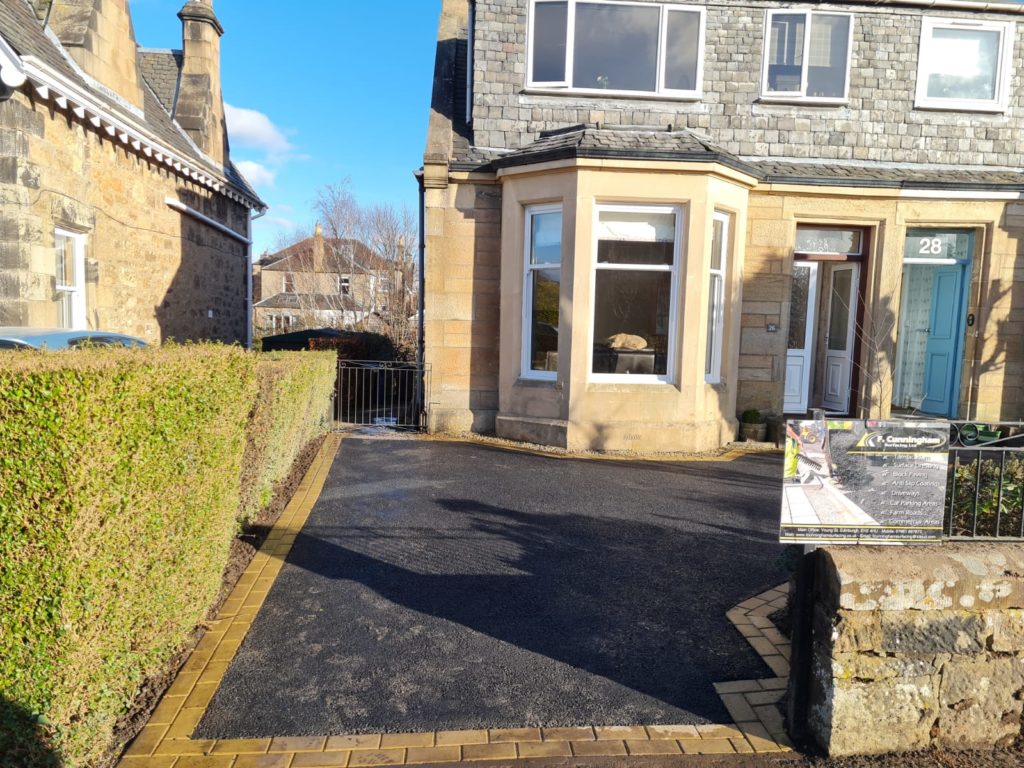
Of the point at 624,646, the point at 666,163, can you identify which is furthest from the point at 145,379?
the point at 666,163

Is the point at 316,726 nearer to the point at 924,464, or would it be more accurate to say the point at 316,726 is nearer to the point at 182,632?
the point at 182,632

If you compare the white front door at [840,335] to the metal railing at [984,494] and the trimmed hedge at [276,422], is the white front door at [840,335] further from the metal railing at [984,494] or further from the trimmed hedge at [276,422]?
the trimmed hedge at [276,422]

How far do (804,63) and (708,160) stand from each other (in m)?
3.22

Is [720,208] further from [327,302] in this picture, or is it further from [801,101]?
[327,302]

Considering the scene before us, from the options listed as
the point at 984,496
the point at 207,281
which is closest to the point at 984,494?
the point at 984,496

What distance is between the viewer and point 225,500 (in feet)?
12.5

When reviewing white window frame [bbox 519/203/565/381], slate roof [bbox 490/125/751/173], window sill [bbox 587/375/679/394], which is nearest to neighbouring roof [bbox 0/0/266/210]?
slate roof [bbox 490/125/751/173]

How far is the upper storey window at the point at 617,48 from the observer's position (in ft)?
32.3

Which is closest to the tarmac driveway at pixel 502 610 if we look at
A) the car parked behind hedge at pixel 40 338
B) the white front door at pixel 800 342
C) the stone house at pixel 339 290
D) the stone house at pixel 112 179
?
the car parked behind hedge at pixel 40 338

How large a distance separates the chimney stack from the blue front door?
15.0 meters

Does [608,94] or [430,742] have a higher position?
[608,94]

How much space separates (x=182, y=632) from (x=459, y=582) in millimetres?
1732

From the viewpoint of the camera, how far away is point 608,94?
9.88 m

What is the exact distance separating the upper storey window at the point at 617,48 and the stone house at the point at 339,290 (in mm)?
18353
